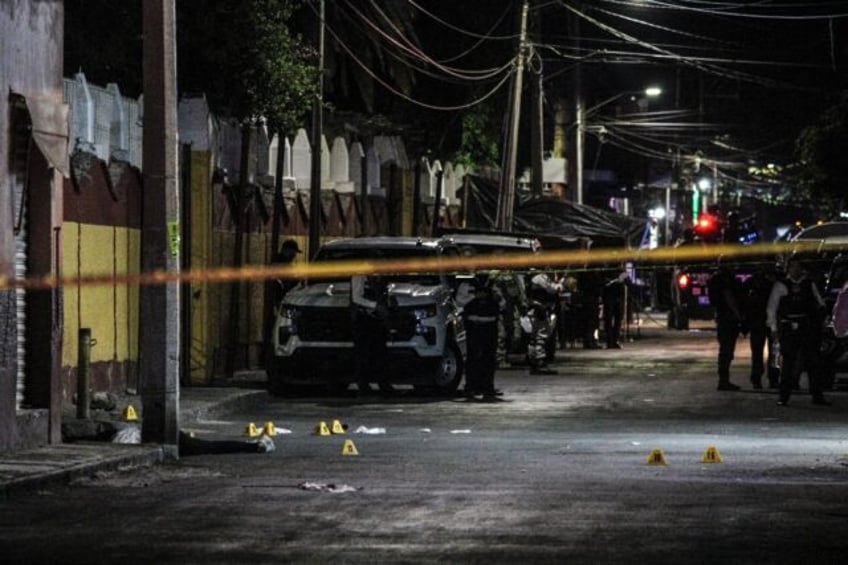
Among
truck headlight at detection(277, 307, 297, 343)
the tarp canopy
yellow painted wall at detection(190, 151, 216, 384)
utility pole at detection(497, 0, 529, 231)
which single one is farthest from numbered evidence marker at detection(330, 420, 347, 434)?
the tarp canopy

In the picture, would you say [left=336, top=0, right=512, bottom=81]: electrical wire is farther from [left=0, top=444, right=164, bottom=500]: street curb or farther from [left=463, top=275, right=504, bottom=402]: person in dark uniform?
[left=0, top=444, right=164, bottom=500]: street curb

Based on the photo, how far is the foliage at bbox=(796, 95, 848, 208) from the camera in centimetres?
4359

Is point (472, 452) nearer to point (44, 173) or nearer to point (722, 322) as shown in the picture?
point (44, 173)

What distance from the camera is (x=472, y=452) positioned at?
17750mm

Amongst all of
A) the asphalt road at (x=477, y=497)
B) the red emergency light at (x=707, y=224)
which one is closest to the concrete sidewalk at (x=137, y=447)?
the asphalt road at (x=477, y=497)

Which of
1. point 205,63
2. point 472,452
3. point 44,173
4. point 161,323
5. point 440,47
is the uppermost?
point 440,47

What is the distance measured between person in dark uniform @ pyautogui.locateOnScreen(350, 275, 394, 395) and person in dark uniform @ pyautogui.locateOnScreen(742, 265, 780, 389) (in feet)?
19.9

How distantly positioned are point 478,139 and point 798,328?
28783 millimetres

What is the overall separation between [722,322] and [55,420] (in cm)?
1284

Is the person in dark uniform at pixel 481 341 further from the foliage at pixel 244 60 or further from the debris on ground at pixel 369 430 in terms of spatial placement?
the foliage at pixel 244 60

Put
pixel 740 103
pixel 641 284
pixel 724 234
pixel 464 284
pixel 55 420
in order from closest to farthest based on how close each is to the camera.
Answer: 1. pixel 55 420
2. pixel 464 284
3. pixel 724 234
4. pixel 641 284
5. pixel 740 103

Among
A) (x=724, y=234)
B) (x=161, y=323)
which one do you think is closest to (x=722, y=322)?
(x=161, y=323)

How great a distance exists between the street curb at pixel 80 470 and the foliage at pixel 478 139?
3538cm

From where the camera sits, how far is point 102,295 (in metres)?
23.7
